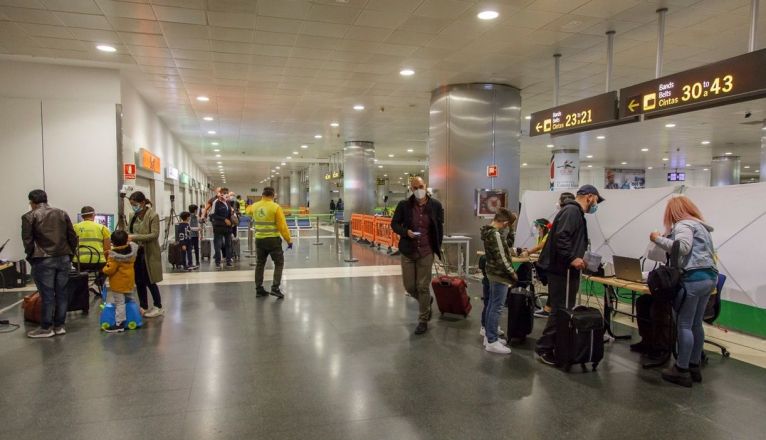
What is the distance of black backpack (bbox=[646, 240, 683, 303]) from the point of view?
12.8 feet

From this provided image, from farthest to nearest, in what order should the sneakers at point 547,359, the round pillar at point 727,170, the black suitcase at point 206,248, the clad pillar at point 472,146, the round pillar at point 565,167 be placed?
1. the round pillar at point 727,170
2. the round pillar at point 565,167
3. the black suitcase at point 206,248
4. the clad pillar at point 472,146
5. the sneakers at point 547,359

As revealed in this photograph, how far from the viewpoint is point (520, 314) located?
5.04m

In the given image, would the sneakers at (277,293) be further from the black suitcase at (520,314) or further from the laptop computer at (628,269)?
the laptop computer at (628,269)

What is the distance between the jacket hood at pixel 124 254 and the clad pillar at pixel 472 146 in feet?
21.5

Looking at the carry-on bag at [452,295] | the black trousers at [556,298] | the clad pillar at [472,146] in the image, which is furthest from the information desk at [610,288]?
the clad pillar at [472,146]

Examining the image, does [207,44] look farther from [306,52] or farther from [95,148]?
[95,148]

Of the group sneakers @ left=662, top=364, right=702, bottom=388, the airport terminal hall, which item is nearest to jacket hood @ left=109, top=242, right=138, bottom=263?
the airport terminal hall

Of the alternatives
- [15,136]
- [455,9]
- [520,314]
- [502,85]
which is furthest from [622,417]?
[15,136]

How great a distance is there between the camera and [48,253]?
5.22 m

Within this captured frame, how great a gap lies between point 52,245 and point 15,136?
483cm

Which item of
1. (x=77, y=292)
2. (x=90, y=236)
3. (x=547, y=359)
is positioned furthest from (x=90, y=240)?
(x=547, y=359)

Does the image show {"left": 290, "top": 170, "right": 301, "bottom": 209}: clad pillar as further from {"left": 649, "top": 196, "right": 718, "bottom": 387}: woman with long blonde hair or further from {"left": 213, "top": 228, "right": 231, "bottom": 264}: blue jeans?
{"left": 649, "top": 196, "right": 718, "bottom": 387}: woman with long blonde hair

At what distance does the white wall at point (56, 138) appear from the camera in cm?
850

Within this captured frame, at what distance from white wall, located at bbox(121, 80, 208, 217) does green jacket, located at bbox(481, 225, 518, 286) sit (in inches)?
316
